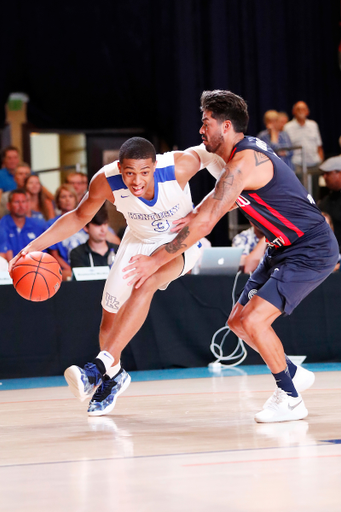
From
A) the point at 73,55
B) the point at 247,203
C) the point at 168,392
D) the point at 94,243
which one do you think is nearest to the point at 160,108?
the point at 73,55

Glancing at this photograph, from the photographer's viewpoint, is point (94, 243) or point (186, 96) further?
point (186, 96)

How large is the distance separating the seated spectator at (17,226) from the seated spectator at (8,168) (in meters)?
1.36

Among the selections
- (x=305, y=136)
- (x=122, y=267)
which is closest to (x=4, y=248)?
(x=122, y=267)

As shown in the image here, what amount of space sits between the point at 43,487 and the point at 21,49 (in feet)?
26.6

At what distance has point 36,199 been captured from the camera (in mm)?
7891

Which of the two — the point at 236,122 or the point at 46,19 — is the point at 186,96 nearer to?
the point at 46,19

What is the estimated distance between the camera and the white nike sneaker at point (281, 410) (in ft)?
11.7

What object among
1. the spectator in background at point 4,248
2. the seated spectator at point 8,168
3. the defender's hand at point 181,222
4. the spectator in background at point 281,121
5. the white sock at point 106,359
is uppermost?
the spectator in background at point 281,121

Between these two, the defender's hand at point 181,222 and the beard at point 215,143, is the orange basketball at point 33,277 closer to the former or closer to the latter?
the defender's hand at point 181,222

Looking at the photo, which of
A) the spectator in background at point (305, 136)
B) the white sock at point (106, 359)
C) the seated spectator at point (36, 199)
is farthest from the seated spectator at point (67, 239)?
the spectator in background at point (305, 136)

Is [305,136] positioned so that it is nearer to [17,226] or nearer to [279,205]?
[17,226]

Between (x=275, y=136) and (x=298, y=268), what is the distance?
20.6 ft

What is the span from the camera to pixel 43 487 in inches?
94.9

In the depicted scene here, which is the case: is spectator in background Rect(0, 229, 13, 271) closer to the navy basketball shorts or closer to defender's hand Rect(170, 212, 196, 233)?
defender's hand Rect(170, 212, 196, 233)
